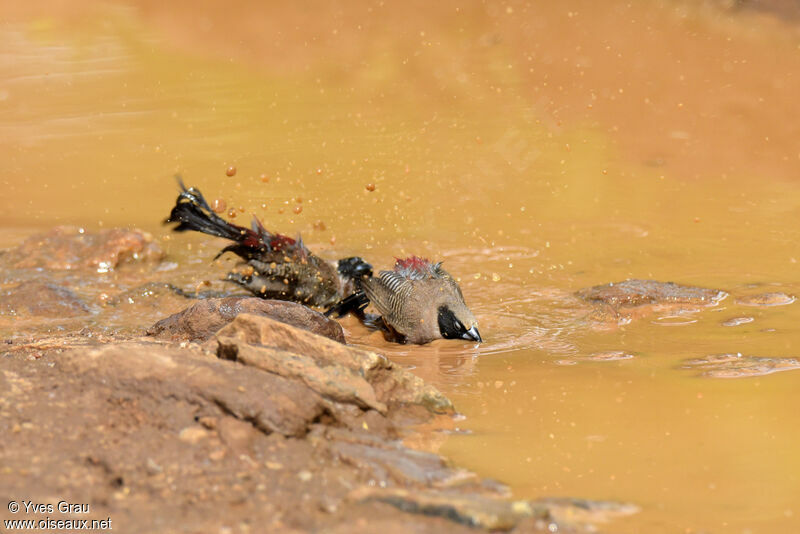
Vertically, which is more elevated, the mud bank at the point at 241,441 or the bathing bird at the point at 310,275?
the mud bank at the point at 241,441

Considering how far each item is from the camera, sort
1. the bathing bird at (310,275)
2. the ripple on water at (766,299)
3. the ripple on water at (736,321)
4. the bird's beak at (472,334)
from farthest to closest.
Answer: the ripple on water at (766,299) → the bathing bird at (310,275) → the ripple on water at (736,321) → the bird's beak at (472,334)

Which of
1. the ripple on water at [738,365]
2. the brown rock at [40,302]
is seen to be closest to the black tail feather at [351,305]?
the brown rock at [40,302]

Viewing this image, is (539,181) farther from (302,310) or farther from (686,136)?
(302,310)

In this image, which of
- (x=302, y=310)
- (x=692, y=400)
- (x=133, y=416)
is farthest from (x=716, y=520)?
(x=302, y=310)

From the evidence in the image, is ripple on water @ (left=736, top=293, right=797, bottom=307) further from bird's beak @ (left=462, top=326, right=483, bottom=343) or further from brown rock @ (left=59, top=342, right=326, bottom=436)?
brown rock @ (left=59, top=342, right=326, bottom=436)

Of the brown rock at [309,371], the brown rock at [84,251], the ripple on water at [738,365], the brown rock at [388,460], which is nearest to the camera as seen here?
the brown rock at [388,460]

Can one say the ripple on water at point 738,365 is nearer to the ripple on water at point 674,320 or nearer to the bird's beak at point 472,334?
the ripple on water at point 674,320

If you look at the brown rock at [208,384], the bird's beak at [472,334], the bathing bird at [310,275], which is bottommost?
the bird's beak at [472,334]
